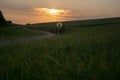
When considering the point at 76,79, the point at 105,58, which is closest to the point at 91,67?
the point at 76,79

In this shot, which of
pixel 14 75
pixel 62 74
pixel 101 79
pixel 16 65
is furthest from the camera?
pixel 16 65

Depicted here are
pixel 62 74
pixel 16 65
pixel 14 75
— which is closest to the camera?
pixel 62 74

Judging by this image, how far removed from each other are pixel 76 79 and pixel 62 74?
299mm

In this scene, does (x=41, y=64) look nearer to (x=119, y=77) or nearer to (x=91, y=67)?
(x=91, y=67)

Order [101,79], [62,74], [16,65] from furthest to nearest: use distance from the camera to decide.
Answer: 1. [16,65]
2. [62,74]
3. [101,79]

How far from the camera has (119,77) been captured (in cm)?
351

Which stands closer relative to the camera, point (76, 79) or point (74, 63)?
point (76, 79)

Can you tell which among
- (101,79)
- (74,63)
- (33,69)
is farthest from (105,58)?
(33,69)

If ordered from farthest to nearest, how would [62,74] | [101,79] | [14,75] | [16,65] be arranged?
[16,65] → [14,75] → [62,74] → [101,79]

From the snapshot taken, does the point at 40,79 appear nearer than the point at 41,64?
Yes

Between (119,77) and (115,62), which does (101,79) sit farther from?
(115,62)

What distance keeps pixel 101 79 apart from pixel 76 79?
403mm

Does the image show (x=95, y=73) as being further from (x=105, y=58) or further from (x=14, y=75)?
(x=14, y=75)

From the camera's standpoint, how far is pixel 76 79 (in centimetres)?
342
